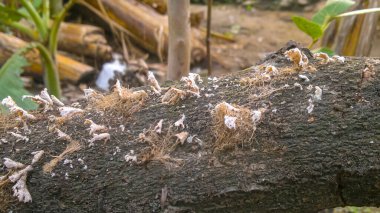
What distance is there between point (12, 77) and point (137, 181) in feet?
3.37

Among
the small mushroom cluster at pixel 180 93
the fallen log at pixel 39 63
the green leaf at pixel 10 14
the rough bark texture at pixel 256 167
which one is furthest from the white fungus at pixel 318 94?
the fallen log at pixel 39 63

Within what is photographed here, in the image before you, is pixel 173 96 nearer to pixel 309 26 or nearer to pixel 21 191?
pixel 21 191

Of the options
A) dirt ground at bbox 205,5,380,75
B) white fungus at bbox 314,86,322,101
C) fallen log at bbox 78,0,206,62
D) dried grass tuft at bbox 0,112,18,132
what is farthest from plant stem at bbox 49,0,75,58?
dirt ground at bbox 205,5,380,75

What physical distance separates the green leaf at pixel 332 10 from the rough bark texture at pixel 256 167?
1.60ft

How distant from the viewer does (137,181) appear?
0.84 meters

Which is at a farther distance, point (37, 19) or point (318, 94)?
point (37, 19)

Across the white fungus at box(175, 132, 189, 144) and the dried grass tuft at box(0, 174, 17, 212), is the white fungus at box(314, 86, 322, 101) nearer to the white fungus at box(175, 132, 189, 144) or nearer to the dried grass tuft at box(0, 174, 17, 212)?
the white fungus at box(175, 132, 189, 144)

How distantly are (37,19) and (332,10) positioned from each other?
1172 millimetres

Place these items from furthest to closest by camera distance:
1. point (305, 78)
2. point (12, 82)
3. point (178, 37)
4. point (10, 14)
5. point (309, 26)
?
point (10, 14), point (12, 82), point (178, 37), point (309, 26), point (305, 78)

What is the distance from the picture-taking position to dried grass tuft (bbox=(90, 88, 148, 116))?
0.97m

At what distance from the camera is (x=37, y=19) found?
1875 mm

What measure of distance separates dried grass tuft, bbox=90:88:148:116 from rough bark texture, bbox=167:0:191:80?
50 centimetres

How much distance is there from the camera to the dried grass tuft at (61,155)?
0.88 m

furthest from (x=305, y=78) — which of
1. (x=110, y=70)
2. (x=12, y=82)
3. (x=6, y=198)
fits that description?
(x=110, y=70)
